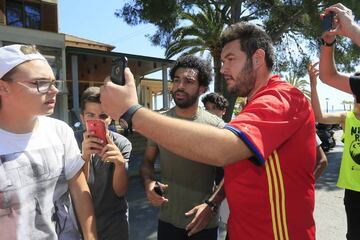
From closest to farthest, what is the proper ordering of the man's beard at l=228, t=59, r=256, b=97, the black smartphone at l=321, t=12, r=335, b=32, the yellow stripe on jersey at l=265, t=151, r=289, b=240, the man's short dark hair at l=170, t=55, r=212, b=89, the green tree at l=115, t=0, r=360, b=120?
1. the yellow stripe on jersey at l=265, t=151, r=289, b=240
2. the man's beard at l=228, t=59, r=256, b=97
3. the black smartphone at l=321, t=12, r=335, b=32
4. the man's short dark hair at l=170, t=55, r=212, b=89
5. the green tree at l=115, t=0, r=360, b=120

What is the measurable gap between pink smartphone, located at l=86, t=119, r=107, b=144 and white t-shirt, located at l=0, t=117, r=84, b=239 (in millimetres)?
184

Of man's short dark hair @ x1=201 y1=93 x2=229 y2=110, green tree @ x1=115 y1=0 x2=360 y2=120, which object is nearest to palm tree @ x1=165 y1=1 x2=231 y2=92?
green tree @ x1=115 y1=0 x2=360 y2=120

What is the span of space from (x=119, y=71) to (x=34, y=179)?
0.73 m


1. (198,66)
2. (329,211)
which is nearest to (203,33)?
(329,211)

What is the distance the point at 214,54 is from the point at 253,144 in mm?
15143

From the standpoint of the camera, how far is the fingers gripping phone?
63.8 inches

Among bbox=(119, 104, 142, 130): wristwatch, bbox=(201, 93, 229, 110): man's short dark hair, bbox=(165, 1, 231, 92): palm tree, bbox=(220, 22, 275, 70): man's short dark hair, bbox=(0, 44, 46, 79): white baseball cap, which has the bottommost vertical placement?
bbox=(201, 93, 229, 110): man's short dark hair

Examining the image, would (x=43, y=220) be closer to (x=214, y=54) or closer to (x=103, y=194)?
(x=103, y=194)

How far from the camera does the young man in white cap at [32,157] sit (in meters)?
1.86

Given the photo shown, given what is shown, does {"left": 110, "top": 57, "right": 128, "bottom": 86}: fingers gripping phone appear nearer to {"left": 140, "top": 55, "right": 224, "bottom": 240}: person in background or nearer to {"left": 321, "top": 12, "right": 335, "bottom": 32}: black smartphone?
{"left": 321, "top": 12, "right": 335, "bottom": 32}: black smartphone

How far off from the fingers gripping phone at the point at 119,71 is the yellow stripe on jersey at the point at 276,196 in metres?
0.72

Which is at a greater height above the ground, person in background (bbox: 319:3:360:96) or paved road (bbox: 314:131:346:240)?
person in background (bbox: 319:3:360:96)

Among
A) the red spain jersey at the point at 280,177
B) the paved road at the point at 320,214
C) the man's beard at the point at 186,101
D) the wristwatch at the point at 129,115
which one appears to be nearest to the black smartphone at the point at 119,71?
the wristwatch at the point at 129,115

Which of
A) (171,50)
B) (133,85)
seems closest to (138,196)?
(133,85)
